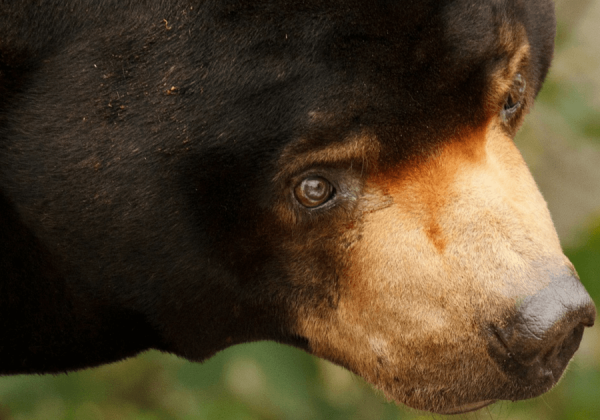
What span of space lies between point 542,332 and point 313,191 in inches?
27.7

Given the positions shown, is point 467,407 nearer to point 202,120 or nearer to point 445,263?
point 445,263

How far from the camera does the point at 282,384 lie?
132 inches

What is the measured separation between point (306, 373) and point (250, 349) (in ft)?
0.88

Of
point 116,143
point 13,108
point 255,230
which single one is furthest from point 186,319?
point 13,108

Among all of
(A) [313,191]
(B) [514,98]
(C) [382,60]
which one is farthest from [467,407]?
(C) [382,60]

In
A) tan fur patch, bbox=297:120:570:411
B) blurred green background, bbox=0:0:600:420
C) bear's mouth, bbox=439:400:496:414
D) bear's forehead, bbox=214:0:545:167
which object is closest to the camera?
bear's forehead, bbox=214:0:545:167

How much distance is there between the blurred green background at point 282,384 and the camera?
3.36 metres

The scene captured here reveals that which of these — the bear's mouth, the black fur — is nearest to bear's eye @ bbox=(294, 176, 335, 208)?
the black fur

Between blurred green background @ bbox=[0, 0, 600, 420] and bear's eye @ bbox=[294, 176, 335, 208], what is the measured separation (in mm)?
1066

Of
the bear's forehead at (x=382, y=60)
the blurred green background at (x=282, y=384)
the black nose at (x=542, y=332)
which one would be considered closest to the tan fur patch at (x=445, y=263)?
the black nose at (x=542, y=332)

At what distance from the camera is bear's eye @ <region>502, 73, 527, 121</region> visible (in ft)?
8.00

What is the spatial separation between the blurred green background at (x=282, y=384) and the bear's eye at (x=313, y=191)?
3.50 ft

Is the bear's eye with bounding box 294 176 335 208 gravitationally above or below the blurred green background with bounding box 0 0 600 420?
above

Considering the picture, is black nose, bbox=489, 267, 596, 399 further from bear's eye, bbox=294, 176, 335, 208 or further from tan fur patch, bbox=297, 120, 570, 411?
bear's eye, bbox=294, 176, 335, 208
